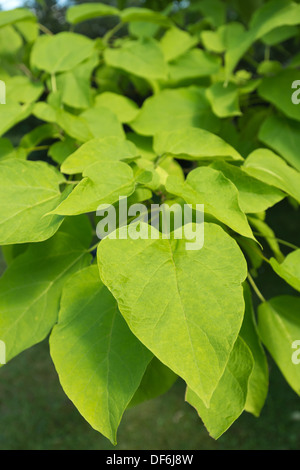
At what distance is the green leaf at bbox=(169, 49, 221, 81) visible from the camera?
827mm

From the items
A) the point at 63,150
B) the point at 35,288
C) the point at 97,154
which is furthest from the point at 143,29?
the point at 35,288

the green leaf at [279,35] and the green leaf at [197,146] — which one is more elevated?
the green leaf at [279,35]

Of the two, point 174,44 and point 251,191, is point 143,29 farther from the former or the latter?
point 251,191

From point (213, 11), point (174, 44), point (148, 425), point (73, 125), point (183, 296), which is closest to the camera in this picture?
point (183, 296)

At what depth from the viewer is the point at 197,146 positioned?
570 millimetres

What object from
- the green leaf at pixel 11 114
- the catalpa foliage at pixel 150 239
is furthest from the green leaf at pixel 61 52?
the green leaf at pixel 11 114

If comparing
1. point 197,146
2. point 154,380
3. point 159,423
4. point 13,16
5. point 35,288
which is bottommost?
point 159,423

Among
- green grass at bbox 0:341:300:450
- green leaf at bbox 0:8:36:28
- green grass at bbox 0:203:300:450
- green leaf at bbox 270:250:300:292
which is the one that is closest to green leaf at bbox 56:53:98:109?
green leaf at bbox 0:8:36:28

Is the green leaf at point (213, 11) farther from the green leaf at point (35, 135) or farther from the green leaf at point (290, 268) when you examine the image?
the green leaf at point (290, 268)

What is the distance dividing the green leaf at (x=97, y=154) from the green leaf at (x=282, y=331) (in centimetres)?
29

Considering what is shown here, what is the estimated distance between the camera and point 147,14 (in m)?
0.84

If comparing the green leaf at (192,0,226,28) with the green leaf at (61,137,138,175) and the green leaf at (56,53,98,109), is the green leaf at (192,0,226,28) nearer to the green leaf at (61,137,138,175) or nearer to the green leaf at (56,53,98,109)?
the green leaf at (56,53,98,109)

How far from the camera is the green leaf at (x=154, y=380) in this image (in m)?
0.57

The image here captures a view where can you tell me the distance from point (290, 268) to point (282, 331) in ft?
0.37
